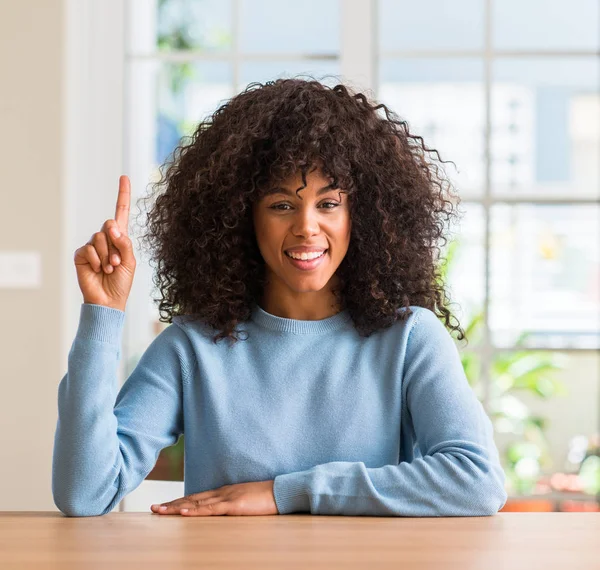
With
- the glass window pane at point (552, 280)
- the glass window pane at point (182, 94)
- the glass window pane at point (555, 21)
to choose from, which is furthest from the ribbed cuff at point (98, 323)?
the glass window pane at point (182, 94)

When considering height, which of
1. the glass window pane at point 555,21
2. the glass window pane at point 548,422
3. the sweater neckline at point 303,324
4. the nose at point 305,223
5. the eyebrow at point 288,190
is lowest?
the glass window pane at point 548,422

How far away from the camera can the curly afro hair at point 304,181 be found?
162 centimetres

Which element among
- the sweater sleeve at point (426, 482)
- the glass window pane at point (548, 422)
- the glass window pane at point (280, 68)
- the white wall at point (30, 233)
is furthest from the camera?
the glass window pane at point (548, 422)

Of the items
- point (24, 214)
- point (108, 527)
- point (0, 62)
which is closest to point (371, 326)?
point (108, 527)

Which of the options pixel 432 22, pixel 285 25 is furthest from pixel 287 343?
pixel 285 25

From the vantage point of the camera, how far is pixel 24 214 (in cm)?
319

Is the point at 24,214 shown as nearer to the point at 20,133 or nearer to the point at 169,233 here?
the point at 20,133

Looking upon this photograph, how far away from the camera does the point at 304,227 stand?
1562 mm

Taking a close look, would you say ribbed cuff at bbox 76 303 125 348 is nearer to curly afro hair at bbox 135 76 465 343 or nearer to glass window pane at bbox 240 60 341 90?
curly afro hair at bbox 135 76 465 343

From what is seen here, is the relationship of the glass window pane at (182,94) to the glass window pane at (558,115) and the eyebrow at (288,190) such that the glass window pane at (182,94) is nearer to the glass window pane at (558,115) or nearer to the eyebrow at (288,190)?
the glass window pane at (558,115)

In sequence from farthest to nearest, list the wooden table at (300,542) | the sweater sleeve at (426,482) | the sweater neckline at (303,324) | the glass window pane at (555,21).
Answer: the glass window pane at (555,21)
the sweater neckline at (303,324)
the sweater sleeve at (426,482)
the wooden table at (300,542)

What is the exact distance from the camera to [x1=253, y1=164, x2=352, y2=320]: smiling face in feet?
5.19

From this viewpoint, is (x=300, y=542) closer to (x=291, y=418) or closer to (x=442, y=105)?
(x=291, y=418)

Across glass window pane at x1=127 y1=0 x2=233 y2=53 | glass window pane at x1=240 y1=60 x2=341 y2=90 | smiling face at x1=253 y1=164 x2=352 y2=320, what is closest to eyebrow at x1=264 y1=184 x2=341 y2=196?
smiling face at x1=253 y1=164 x2=352 y2=320
